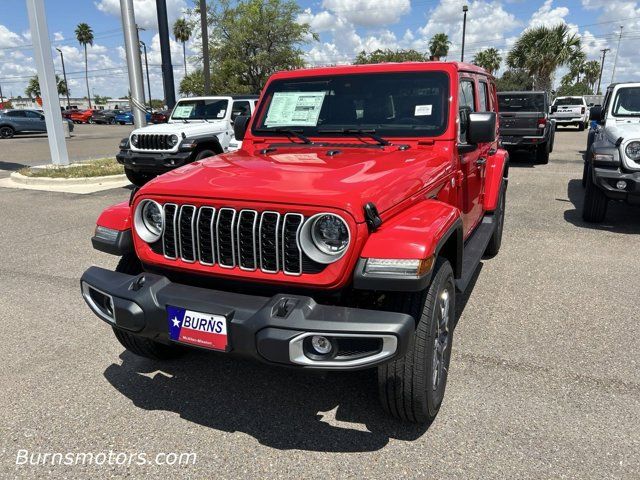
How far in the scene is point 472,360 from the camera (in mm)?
3342

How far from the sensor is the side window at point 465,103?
3559 millimetres

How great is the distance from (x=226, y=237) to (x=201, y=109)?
900 centimetres

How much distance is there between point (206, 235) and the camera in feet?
8.20

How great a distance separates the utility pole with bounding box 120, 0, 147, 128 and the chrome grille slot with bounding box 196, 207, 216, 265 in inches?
460

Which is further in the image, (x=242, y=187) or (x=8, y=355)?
(x=8, y=355)

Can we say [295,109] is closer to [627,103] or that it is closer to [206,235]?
[206,235]

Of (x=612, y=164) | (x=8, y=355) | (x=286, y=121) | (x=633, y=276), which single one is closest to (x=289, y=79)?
(x=286, y=121)

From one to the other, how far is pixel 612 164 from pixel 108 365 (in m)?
5.88

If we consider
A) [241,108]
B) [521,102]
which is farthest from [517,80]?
[241,108]

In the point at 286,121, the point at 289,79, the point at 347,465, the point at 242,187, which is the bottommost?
the point at 347,465

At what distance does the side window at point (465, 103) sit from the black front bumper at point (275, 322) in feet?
6.30

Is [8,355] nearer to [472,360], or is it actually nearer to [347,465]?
[347,465]

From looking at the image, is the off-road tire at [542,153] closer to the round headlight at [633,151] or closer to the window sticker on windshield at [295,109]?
the round headlight at [633,151]

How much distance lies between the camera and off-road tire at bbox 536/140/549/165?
12859mm
